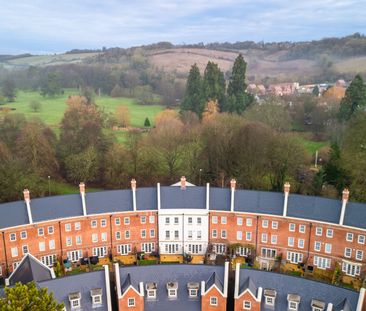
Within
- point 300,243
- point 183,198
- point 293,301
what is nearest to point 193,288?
point 293,301

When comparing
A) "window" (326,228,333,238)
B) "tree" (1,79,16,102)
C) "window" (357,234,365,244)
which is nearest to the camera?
"window" (357,234,365,244)

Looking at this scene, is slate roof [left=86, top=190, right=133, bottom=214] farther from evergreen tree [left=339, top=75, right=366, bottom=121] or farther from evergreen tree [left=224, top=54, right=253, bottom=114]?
evergreen tree [left=339, top=75, right=366, bottom=121]

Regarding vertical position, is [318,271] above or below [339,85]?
below

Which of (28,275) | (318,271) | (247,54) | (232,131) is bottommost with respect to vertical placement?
(318,271)

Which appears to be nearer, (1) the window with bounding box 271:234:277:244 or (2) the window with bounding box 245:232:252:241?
(1) the window with bounding box 271:234:277:244

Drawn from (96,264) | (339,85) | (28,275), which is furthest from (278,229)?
(339,85)

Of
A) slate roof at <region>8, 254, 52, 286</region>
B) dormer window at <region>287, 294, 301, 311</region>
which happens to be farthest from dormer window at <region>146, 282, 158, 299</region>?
dormer window at <region>287, 294, 301, 311</region>

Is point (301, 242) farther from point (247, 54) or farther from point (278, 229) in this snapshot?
point (247, 54)

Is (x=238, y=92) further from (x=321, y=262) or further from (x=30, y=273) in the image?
(x=30, y=273)
